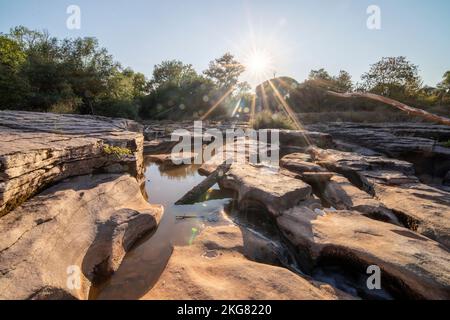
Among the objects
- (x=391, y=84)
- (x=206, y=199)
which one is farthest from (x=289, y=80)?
(x=206, y=199)

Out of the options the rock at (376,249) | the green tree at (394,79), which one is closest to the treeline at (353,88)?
the green tree at (394,79)

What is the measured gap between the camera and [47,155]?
3.38 metres

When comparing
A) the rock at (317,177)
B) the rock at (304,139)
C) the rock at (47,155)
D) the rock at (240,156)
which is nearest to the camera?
the rock at (47,155)

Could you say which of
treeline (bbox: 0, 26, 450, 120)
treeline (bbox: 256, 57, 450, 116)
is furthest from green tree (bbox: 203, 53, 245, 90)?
treeline (bbox: 256, 57, 450, 116)

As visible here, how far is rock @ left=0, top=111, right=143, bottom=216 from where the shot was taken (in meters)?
2.68

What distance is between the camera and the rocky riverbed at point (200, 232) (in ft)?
7.19

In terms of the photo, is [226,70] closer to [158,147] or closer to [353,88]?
[353,88]

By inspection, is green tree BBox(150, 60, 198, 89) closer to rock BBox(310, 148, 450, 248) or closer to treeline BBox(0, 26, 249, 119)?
treeline BBox(0, 26, 249, 119)

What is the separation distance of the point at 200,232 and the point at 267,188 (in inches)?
61.1

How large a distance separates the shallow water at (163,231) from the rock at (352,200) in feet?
7.28

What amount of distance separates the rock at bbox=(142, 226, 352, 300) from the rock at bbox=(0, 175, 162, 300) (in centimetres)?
77

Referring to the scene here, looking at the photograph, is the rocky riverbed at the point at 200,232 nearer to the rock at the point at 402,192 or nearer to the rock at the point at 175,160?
the rock at the point at 402,192

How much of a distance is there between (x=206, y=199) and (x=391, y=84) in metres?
34.4
